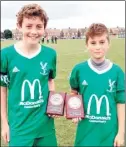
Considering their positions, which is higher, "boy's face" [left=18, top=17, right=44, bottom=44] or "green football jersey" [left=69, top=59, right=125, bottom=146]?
"boy's face" [left=18, top=17, right=44, bottom=44]

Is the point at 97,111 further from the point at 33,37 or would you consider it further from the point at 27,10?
the point at 27,10

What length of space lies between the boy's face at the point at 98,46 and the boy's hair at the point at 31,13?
1.49 ft

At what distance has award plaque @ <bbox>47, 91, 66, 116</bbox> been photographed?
11.7 ft

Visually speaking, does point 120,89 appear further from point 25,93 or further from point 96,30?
point 25,93

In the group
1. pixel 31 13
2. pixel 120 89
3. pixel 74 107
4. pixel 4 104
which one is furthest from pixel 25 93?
pixel 120 89

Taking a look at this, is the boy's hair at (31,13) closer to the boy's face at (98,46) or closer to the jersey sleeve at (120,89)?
the boy's face at (98,46)

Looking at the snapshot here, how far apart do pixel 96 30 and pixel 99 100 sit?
62 cm

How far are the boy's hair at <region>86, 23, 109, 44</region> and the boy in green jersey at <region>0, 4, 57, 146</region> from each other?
0.39 meters

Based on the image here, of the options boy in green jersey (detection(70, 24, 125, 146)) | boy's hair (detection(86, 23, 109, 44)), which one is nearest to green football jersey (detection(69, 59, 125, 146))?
boy in green jersey (detection(70, 24, 125, 146))

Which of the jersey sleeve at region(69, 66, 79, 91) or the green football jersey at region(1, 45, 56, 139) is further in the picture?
the jersey sleeve at region(69, 66, 79, 91)

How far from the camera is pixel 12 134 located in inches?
141

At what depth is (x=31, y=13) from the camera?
11.8 ft

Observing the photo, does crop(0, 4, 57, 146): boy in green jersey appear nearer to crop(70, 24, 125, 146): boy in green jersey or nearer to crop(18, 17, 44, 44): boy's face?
crop(18, 17, 44, 44): boy's face

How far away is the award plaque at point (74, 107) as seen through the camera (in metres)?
3.58
